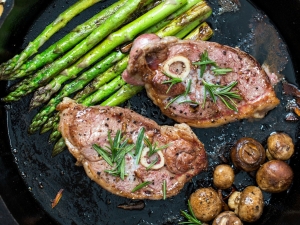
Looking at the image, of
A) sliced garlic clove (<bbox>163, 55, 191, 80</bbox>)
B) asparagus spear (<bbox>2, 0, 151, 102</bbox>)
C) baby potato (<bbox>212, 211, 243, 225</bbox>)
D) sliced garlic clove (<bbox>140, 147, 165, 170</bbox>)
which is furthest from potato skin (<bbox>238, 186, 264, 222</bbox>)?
asparagus spear (<bbox>2, 0, 151, 102</bbox>)

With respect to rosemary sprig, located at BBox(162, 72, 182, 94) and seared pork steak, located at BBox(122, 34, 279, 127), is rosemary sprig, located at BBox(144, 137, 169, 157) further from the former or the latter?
rosemary sprig, located at BBox(162, 72, 182, 94)

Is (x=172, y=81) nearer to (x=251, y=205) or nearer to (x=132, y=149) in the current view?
(x=132, y=149)

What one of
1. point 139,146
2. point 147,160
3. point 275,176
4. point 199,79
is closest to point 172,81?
point 199,79

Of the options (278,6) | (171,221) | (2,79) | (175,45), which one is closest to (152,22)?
(175,45)

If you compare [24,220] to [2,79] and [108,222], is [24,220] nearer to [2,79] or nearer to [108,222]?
[108,222]


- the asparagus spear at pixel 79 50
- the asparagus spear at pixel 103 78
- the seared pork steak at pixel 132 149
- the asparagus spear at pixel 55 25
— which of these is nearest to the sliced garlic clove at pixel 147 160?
the seared pork steak at pixel 132 149
